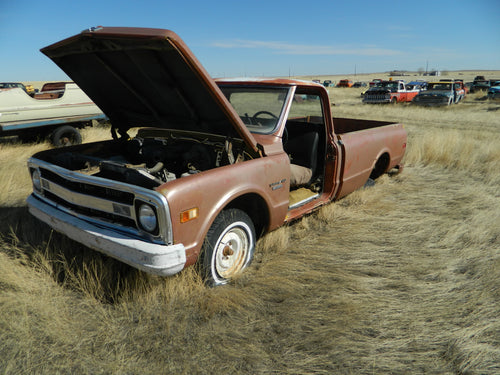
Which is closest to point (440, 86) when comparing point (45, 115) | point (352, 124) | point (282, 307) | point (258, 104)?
point (352, 124)

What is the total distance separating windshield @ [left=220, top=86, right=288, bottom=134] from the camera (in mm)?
3592

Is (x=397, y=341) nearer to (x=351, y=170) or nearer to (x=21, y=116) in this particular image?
(x=351, y=170)

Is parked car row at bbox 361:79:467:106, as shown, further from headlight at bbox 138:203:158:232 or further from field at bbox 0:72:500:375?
headlight at bbox 138:203:158:232

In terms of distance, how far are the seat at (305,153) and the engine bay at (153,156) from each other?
1144 mm

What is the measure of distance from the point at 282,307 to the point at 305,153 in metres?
2.16

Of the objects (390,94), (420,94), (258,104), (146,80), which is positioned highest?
(390,94)

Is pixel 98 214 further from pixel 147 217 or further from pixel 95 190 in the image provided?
pixel 147 217

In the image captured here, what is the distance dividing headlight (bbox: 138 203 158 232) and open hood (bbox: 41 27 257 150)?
1005 millimetres

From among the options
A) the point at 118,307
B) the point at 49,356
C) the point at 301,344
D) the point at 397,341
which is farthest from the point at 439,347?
the point at 49,356

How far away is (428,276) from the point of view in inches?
126

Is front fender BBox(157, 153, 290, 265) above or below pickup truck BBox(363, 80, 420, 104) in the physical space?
below

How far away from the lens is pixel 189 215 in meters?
2.50

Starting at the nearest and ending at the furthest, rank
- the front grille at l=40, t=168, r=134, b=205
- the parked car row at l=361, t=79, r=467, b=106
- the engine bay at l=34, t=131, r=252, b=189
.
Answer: the front grille at l=40, t=168, r=134, b=205, the engine bay at l=34, t=131, r=252, b=189, the parked car row at l=361, t=79, r=467, b=106

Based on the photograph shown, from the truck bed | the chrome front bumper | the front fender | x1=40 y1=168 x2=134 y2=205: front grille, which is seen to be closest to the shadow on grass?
the chrome front bumper
